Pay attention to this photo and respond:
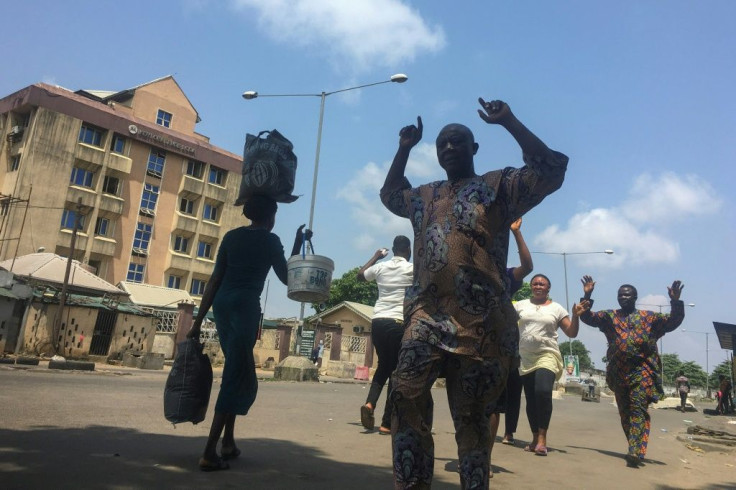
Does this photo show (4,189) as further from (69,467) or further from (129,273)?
(69,467)

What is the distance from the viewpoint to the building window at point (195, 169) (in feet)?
138

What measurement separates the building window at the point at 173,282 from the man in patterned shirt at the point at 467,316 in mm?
40485

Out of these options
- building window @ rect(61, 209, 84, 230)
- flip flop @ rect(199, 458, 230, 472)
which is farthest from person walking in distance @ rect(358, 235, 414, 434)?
building window @ rect(61, 209, 84, 230)

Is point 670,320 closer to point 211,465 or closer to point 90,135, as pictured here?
point 211,465

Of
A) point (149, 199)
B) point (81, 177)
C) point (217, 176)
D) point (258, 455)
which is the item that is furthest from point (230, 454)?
point (217, 176)

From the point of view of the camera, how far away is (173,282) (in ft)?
134

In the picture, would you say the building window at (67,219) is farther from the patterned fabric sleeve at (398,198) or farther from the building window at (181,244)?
the patterned fabric sleeve at (398,198)

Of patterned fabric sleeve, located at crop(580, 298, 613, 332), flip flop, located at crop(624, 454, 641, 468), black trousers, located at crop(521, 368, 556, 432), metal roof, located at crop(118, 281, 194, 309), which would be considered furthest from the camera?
metal roof, located at crop(118, 281, 194, 309)

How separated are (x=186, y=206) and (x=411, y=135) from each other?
1629 inches

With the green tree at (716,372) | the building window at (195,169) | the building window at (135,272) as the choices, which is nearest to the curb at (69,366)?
the building window at (135,272)

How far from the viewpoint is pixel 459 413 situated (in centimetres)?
260

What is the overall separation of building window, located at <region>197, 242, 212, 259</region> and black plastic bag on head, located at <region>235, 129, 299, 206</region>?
3934cm

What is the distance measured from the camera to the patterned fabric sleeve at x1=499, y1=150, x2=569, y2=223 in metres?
2.60

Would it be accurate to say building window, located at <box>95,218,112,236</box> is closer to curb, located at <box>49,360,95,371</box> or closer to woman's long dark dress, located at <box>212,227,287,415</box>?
curb, located at <box>49,360,95,371</box>
